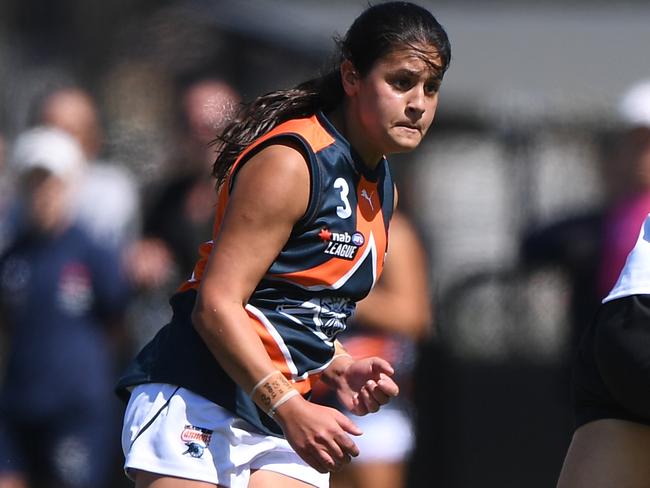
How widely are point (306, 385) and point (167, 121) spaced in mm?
4080

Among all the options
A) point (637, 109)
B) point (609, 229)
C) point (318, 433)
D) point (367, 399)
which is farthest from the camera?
point (609, 229)

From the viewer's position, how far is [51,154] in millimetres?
6270

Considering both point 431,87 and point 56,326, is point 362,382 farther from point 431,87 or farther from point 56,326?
point 56,326

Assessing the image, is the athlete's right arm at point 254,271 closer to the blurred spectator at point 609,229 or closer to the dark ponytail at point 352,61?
the dark ponytail at point 352,61

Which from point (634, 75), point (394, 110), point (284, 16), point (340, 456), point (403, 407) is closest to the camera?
point (340, 456)

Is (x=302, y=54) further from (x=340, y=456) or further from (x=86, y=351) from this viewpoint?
(x=340, y=456)

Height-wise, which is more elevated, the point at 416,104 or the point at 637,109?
the point at 416,104

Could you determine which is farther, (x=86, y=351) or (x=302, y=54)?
(x=302, y=54)

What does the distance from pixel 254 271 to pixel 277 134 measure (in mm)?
335

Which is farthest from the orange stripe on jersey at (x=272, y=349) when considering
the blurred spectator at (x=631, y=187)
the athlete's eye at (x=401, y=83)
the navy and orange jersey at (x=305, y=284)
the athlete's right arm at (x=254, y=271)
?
the blurred spectator at (x=631, y=187)

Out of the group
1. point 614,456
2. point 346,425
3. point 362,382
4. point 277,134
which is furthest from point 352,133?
point 614,456

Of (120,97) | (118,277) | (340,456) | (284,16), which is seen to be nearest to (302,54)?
(284,16)

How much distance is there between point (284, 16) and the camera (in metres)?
7.80

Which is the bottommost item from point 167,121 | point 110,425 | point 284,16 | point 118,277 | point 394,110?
point 110,425
